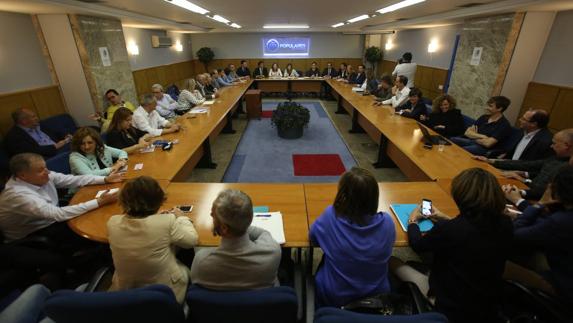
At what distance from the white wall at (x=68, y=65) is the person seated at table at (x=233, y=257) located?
5.04 metres

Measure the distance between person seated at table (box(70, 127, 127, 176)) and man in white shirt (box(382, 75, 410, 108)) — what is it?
4.70m

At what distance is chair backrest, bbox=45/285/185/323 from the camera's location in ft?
3.46

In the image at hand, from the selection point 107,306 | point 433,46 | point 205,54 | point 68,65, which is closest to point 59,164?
point 107,306

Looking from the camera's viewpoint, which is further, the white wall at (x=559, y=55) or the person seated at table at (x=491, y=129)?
the white wall at (x=559, y=55)

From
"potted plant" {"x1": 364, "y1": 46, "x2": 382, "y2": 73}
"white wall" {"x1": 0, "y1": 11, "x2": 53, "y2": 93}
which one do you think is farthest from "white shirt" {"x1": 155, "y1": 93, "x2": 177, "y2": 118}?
"potted plant" {"x1": 364, "y1": 46, "x2": 382, "y2": 73}

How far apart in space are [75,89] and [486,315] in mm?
6293

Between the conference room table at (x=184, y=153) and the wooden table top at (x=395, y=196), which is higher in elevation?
the conference room table at (x=184, y=153)

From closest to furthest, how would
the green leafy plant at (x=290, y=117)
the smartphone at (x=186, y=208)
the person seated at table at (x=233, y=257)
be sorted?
the person seated at table at (x=233, y=257) < the smartphone at (x=186, y=208) < the green leafy plant at (x=290, y=117)

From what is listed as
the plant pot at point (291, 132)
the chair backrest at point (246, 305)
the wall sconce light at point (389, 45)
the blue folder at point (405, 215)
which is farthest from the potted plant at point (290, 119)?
the wall sconce light at point (389, 45)

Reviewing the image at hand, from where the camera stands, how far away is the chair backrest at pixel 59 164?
2452mm

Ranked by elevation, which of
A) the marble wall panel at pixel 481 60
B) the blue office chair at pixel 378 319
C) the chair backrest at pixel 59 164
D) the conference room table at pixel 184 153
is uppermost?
the marble wall panel at pixel 481 60

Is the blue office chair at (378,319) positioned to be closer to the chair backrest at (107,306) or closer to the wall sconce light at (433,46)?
the chair backrest at (107,306)

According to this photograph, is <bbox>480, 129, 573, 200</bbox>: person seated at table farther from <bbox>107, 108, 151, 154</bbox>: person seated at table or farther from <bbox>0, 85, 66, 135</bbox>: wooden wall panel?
<bbox>0, 85, 66, 135</bbox>: wooden wall panel

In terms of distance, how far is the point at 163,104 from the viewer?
5.56m
